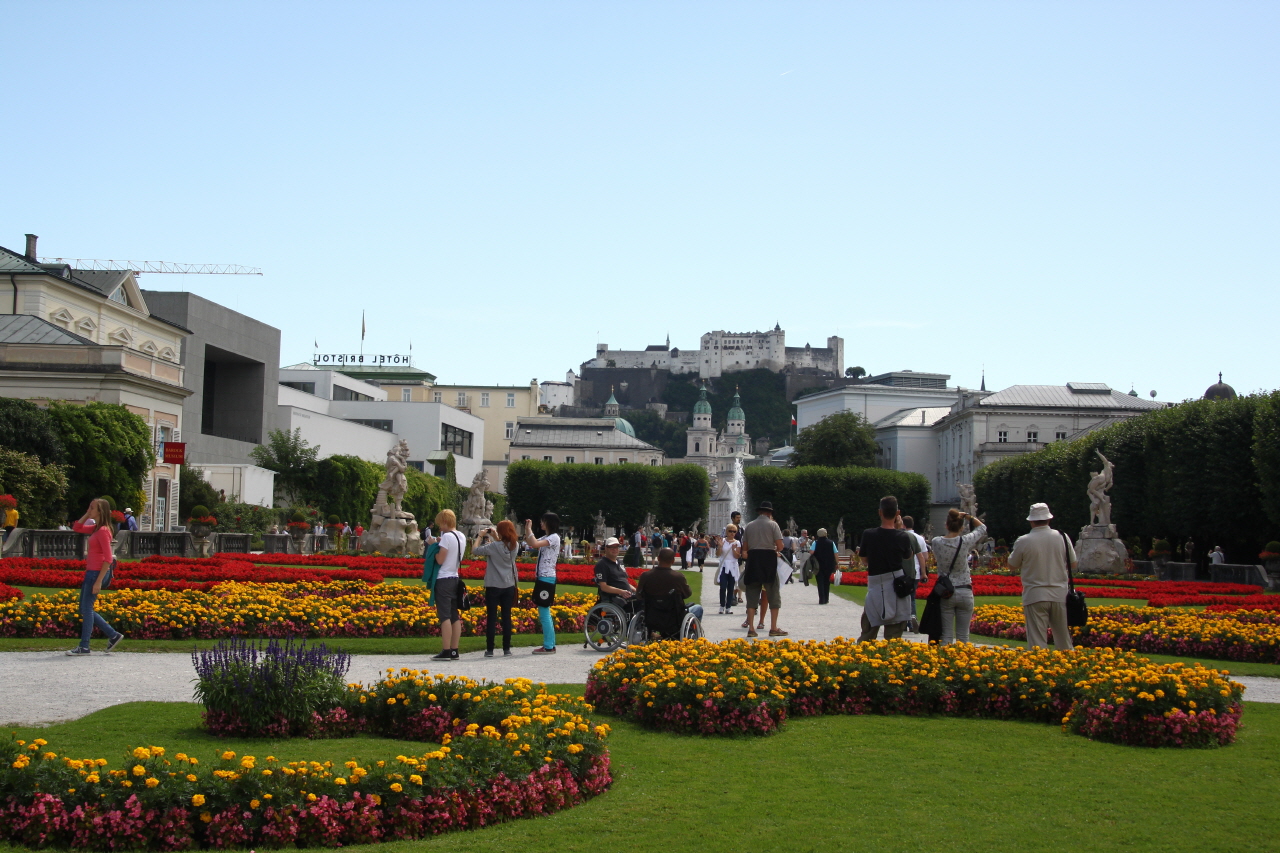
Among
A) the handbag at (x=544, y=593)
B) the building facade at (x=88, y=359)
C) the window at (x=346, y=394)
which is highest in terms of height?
the window at (x=346, y=394)

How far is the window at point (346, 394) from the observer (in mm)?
97438

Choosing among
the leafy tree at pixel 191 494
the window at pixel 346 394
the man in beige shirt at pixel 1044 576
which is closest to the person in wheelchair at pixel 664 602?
the man in beige shirt at pixel 1044 576

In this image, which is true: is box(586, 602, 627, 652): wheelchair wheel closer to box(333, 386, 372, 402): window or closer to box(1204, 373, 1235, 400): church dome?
box(1204, 373, 1235, 400): church dome

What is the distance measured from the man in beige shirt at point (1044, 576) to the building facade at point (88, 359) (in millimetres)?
34773

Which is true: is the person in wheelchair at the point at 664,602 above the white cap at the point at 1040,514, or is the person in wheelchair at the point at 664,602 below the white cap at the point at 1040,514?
below

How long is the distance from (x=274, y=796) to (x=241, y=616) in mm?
A: 10441

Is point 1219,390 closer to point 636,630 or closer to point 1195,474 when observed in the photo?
point 1195,474

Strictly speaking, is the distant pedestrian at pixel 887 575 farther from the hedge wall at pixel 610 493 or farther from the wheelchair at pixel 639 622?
the hedge wall at pixel 610 493

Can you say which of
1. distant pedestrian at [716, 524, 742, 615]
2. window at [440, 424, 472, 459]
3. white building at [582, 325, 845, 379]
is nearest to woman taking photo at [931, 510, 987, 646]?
distant pedestrian at [716, 524, 742, 615]

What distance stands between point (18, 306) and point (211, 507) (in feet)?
36.4

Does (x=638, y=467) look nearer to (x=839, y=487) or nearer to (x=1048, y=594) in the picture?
(x=839, y=487)

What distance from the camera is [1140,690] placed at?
9.61 m

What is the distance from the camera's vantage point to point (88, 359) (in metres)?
42.8

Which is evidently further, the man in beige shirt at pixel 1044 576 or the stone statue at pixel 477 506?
the stone statue at pixel 477 506
